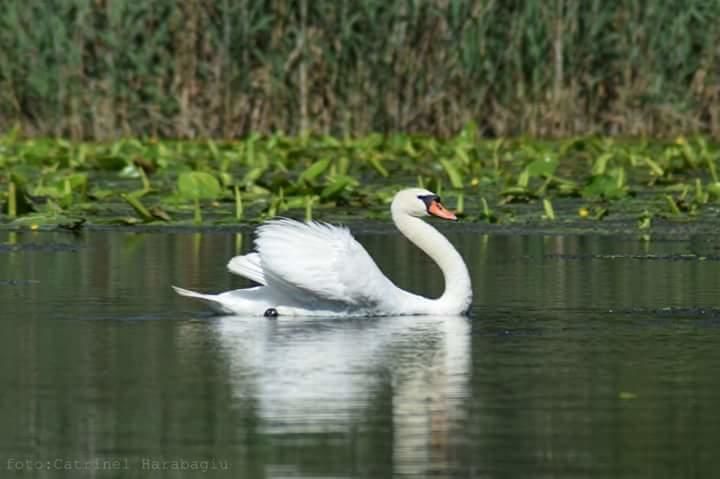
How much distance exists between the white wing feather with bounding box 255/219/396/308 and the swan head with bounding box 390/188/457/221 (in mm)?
1040

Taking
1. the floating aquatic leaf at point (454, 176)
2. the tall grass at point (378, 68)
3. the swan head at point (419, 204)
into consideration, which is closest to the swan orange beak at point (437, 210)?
the swan head at point (419, 204)

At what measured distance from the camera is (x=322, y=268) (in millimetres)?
10328

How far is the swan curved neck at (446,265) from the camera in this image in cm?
1062

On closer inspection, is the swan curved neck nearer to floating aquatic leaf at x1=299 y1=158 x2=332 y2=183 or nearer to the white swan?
the white swan

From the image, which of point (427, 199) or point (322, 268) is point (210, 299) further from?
point (427, 199)

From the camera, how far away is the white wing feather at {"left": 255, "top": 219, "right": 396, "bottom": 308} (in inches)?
407

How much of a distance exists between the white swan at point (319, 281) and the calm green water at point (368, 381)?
0.12 metres

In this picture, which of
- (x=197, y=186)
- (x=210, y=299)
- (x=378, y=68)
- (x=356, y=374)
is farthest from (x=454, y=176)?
(x=356, y=374)

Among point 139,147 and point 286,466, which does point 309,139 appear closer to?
point 139,147

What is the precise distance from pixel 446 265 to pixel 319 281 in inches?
35.7

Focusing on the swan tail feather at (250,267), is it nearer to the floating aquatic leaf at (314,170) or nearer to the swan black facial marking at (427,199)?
the swan black facial marking at (427,199)

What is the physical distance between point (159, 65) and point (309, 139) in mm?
2135

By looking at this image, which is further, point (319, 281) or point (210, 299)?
point (210, 299)

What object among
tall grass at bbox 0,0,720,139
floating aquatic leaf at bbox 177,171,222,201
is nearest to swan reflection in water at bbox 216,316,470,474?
floating aquatic leaf at bbox 177,171,222,201
